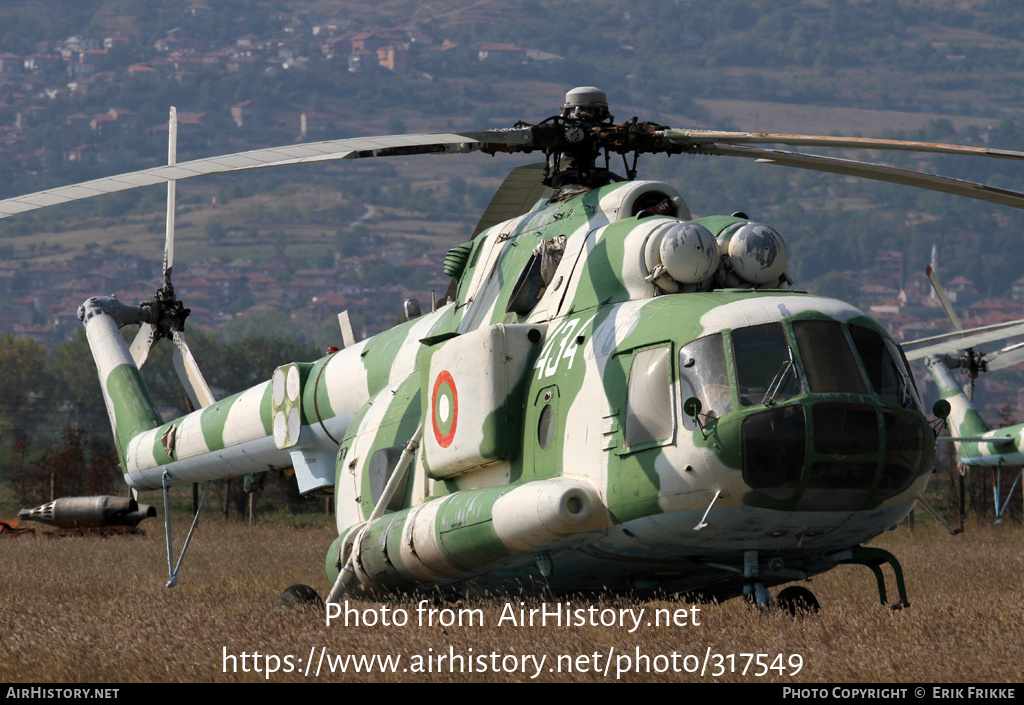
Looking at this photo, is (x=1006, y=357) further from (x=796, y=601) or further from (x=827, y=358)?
(x=827, y=358)

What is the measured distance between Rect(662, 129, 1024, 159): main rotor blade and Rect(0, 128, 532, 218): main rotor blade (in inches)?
66.1

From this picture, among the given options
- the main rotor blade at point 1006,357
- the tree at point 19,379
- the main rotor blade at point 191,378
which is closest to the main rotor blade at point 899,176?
the main rotor blade at point 191,378

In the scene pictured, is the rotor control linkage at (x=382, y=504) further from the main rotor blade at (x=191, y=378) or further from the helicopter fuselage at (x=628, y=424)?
the main rotor blade at (x=191, y=378)

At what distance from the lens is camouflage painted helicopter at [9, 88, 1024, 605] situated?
9.59 metres

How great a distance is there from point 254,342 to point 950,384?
8996cm

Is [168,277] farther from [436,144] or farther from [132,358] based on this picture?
[436,144]

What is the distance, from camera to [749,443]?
9453 mm

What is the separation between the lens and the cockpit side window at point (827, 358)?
31.6 ft

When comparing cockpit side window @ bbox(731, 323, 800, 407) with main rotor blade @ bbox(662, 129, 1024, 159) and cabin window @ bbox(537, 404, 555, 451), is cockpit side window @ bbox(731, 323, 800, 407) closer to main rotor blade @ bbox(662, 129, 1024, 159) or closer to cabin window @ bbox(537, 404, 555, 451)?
main rotor blade @ bbox(662, 129, 1024, 159)

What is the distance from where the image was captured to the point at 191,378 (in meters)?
18.4

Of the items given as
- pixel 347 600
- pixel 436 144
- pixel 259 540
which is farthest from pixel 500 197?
pixel 259 540

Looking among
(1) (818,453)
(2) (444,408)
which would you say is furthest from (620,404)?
(2) (444,408)

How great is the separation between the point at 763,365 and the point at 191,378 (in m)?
10.7

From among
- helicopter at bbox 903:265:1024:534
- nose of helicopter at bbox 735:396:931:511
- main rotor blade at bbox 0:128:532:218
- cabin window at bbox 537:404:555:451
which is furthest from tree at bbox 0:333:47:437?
nose of helicopter at bbox 735:396:931:511
